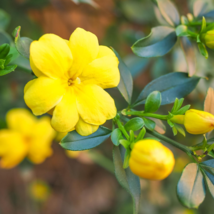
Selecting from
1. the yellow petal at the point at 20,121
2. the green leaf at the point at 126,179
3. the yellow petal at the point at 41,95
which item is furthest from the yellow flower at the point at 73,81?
the yellow petal at the point at 20,121

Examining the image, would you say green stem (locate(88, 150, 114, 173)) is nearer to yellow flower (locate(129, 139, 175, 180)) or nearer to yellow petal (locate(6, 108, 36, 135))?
yellow petal (locate(6, 108, 36, 135))

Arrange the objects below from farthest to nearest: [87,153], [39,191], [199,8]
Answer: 1. [39,191]
2. [87,153]
3. [199,8]

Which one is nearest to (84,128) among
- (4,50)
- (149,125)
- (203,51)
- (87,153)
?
(149,125)

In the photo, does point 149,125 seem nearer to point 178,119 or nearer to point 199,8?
point 178,119

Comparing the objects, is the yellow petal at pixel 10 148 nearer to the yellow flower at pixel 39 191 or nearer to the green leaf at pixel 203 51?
the green leaf at pixel 203 51

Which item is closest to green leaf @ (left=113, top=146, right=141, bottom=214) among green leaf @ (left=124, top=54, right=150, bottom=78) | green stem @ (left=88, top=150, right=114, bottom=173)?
green leaf @ (left=124, top=54, right=150, bottom=78)

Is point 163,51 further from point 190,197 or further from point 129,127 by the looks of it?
point 190,197
